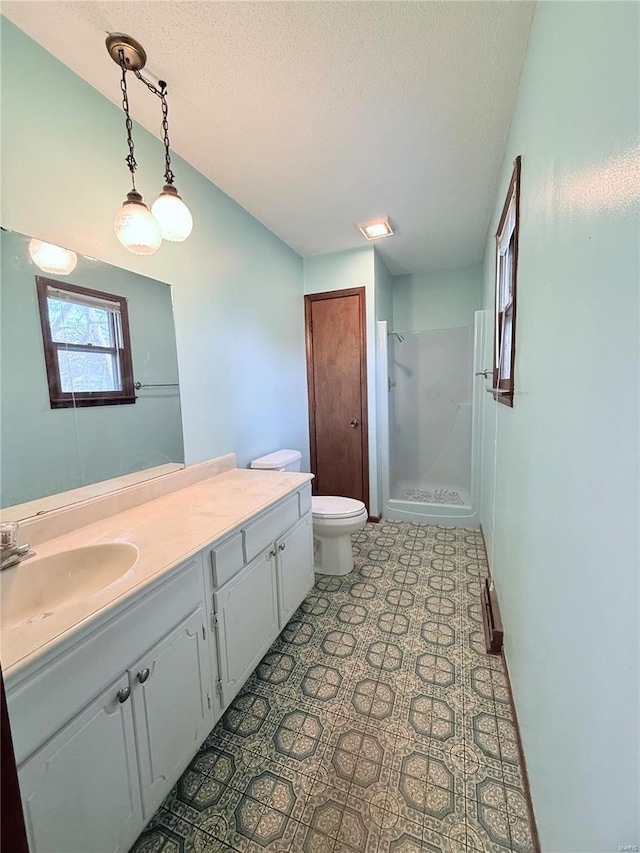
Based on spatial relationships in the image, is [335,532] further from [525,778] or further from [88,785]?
[88,785]

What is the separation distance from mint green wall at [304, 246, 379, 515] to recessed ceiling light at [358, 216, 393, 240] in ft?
0.84

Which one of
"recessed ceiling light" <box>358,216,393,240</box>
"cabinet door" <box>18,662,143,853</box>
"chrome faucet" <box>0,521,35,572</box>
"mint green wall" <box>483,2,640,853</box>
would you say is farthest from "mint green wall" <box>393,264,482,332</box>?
"cabinet door" <box>18,662,143,853</box>

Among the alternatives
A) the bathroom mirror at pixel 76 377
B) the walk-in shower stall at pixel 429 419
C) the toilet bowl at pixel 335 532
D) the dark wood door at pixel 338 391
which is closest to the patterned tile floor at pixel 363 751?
the toilet bowl at pixel 335 532

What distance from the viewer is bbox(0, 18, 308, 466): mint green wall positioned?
1170 mm

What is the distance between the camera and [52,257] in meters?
1.24

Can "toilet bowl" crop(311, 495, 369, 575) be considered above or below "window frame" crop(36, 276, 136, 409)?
below

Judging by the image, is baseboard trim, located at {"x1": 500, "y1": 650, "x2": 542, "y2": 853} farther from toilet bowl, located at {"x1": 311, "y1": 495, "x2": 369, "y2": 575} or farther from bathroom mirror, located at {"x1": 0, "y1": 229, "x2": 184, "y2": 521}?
bathroom mirror, located at {"x1": 0, "y1": 229, "x2": 184, "y2": 521}

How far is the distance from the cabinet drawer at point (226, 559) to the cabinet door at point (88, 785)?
0.40 metres

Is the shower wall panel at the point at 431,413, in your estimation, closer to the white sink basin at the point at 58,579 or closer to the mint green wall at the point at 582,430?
the mint green wall at the point at 582,430

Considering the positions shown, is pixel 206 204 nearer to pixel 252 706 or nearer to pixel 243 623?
pixel 243 623

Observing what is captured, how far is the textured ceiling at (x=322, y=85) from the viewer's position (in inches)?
44.4

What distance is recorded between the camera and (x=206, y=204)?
6.49 feet

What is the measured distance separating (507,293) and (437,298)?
2.17 metres

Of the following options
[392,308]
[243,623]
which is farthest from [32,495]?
[392,308]
